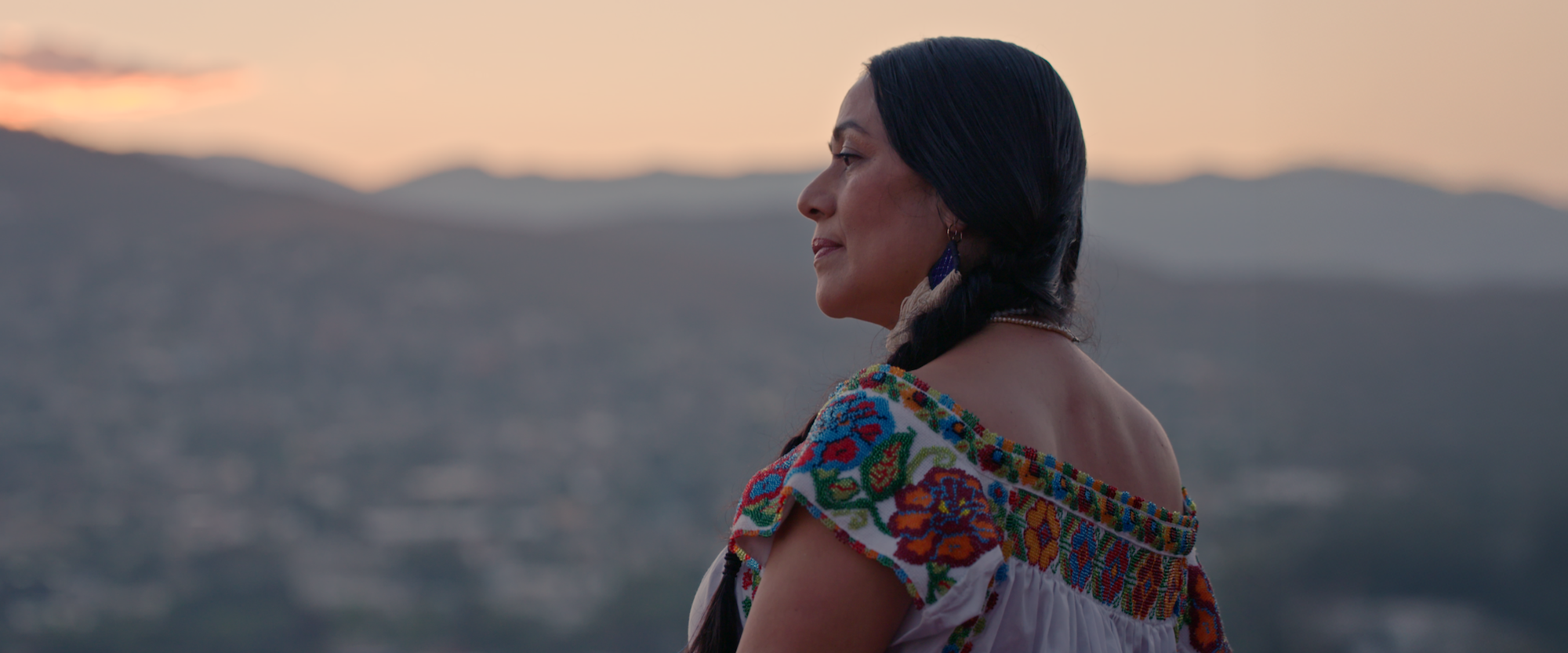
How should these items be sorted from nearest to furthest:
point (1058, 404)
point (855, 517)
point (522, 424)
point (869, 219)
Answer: point (855, 517) → point (1058, 404) → point (869, 219) → point (522, 424)

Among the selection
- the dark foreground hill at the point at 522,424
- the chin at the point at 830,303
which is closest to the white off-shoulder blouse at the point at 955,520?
the chin at the point at 830,303

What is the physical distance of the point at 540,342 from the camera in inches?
1597

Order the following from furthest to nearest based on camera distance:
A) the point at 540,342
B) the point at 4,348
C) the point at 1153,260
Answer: the point at 540,342 → the point at 4,348 → the point at 1153,260

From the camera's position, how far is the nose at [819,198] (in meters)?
1.19

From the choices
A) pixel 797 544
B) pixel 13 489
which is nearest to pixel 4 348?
pixel 13 489

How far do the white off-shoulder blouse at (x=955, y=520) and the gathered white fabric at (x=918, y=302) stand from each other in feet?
0.48

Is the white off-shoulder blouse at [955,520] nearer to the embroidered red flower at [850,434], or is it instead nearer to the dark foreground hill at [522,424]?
the embroidered red flower at [850,434]

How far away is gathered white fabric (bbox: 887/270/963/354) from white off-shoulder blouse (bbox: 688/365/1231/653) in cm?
15

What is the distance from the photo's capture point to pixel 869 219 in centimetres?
113

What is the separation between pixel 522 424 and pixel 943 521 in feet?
132

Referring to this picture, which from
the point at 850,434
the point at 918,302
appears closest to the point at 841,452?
the point at 850,434

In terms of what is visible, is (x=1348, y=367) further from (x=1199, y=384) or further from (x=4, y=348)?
(x=4, y=348)

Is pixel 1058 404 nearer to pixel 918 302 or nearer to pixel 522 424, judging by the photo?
pixel 918 302

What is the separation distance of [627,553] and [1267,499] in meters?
17.3
